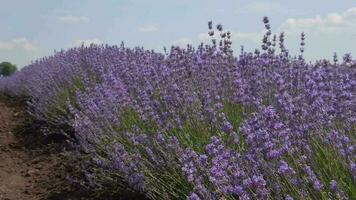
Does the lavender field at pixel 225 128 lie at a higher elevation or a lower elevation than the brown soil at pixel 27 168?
higher

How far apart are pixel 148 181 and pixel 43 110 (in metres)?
3.57

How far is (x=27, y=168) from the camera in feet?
16.3

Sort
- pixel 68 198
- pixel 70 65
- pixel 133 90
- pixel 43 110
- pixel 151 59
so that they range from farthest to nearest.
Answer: pixel 70 65 → pixel 43 110 → pixel 151 59 → pixel 133 90 → pixel 68 198

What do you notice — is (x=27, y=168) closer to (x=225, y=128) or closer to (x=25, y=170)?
(x=25, y=170)

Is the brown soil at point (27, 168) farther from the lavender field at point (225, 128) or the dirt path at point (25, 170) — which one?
the lavender field at point (225, 128)

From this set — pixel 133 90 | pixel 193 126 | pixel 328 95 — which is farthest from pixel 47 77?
pixel 328 95

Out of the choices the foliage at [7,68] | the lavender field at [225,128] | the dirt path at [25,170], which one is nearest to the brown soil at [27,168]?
the dirt path at [25,170]

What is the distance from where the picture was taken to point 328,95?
262 centimetres

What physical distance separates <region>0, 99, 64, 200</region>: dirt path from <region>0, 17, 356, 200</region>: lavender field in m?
0.26

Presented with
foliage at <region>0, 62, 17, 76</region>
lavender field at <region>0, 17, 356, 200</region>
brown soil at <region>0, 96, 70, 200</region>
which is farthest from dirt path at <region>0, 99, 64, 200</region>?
foliage at <region>0, 62, 17, 76</region>

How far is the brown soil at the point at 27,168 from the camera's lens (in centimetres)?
Result: 425

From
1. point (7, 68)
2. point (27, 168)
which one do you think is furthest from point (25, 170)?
point (7, 68)

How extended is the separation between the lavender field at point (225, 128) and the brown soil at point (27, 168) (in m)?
0.25

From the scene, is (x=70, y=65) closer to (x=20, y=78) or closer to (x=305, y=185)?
(x=20, y=78)
